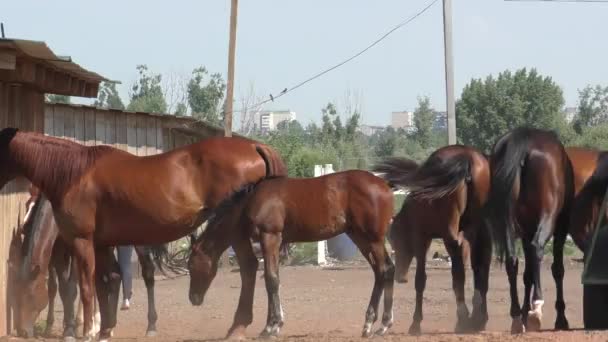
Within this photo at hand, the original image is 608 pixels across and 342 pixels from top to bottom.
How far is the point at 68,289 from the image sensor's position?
484 inches

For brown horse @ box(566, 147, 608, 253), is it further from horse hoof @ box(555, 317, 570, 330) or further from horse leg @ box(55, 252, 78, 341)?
horse leg @ box(55, 252, 78, 341)

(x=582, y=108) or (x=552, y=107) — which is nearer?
(x=552, y=107)

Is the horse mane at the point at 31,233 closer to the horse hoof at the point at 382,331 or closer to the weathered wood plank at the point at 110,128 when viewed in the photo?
the horse hoof at the point at 382,331

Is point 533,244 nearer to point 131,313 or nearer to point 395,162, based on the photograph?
point 395,162

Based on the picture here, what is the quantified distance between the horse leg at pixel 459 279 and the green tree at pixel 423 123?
58230 millimetres

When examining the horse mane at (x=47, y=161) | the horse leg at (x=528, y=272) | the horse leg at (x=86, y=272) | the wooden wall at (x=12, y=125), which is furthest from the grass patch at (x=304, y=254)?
the horse mane at (x=47, y=161)

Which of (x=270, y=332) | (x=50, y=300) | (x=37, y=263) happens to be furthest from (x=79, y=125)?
(x=270, y=332)

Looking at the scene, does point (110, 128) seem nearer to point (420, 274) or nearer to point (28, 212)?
point (28, 212)

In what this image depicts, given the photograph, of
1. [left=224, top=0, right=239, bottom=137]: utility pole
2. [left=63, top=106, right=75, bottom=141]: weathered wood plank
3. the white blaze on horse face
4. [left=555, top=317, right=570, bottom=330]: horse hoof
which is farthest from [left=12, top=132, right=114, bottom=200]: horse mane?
[left=224, top=0, right=239, bottom=137]: utility pole

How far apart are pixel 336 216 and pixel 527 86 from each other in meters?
50.2

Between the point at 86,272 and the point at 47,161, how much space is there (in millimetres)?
1054

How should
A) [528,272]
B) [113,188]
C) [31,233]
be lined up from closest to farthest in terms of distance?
[113,188] → [528,272] → [31,233]

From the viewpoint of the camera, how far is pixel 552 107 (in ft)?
195

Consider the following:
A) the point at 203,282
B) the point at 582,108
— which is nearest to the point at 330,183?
the point at 203,282
